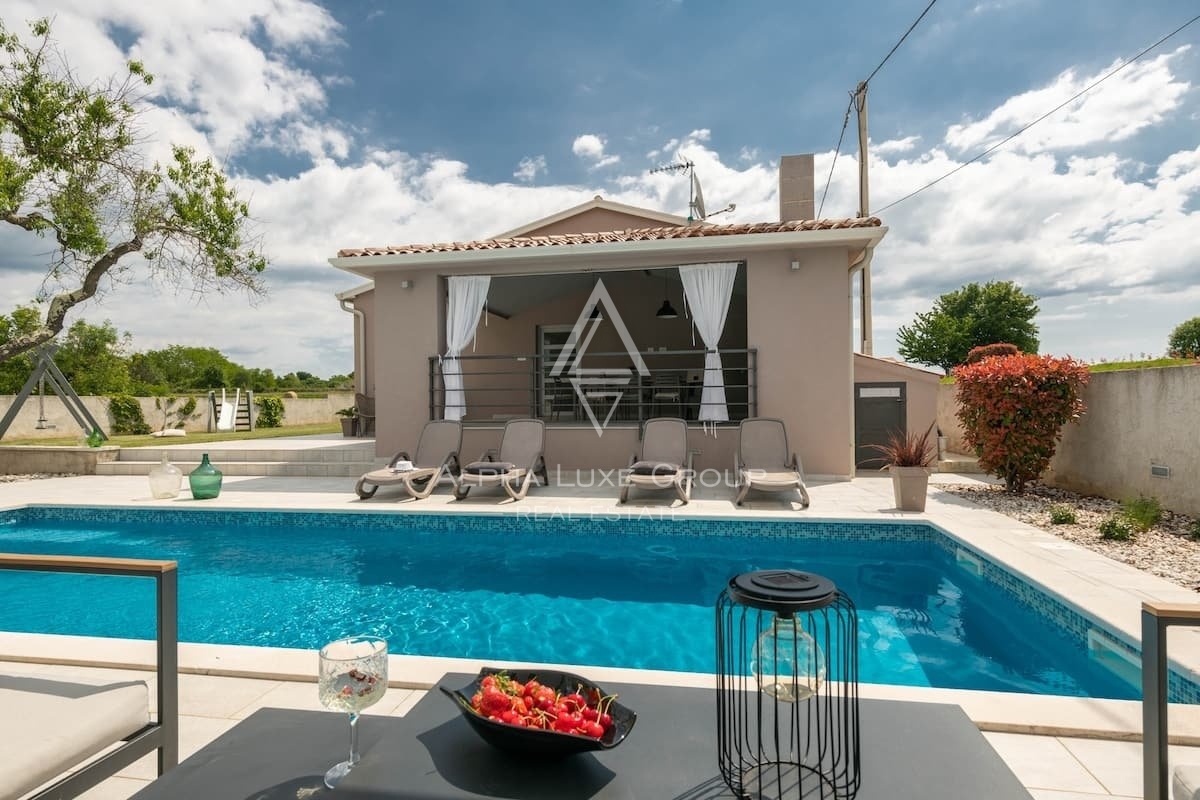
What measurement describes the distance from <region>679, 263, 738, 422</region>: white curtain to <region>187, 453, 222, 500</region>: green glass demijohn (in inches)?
245

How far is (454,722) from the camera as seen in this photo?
152 cm

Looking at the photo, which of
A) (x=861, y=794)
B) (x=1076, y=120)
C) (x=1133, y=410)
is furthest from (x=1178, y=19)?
(x=861, y=794)

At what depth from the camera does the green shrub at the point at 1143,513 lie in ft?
17.1

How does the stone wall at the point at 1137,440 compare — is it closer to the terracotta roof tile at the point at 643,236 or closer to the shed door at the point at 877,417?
the shed door at the point at 877,417

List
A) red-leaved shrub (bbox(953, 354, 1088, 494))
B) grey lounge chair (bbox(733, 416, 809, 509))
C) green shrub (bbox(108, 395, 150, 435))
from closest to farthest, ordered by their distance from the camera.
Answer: red-leaved shrub (bbox(953, 354, 1088, 494)) < grey lounge chair (bbox(733, 416, 809, 509)) < green shrub (bbox(108, 395, 150, 435))

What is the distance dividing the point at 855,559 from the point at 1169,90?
10307mm

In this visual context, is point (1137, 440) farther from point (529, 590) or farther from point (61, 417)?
point (61, 417)

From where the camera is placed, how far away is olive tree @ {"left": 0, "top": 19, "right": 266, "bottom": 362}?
382 inches

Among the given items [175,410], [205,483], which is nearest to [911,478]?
[205,483]

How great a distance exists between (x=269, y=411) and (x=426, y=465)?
15194mm

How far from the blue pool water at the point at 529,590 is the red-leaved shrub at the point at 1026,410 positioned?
2.42 m

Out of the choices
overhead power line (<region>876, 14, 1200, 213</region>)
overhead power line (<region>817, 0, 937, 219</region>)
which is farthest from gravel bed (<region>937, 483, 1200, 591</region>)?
overhead power line (<region>817, 0, 937, 219</region>)

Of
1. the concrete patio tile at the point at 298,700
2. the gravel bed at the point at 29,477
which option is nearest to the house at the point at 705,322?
the gravel bed at the point at 29,477

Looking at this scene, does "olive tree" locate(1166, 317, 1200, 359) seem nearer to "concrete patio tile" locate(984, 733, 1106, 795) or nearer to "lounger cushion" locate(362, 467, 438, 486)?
"lounger cushion" locate(362, 467, 438, 486)
